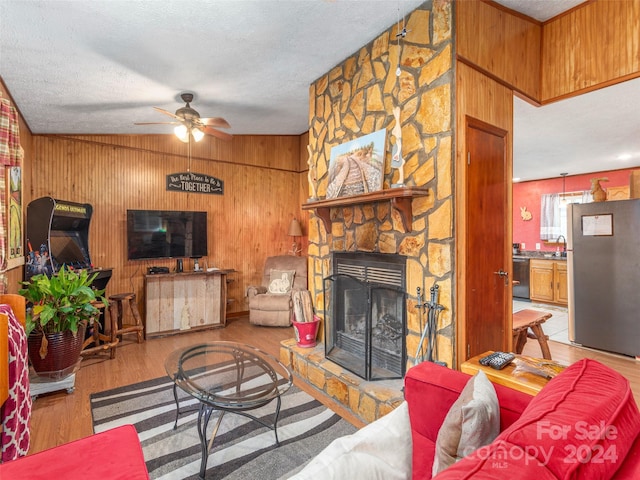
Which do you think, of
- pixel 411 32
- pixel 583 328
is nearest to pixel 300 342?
pixel 411 32

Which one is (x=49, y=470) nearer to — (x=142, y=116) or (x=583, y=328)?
(x=142, y=116)

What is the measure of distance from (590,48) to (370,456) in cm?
331

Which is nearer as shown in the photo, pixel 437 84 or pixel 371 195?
pixel 437 84

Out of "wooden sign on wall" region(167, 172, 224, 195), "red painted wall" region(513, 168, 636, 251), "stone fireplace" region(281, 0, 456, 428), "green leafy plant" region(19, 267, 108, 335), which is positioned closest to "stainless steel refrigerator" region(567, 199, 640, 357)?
"stone fireplace" region(281, 0, 456, 428)

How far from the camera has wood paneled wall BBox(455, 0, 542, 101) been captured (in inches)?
87.9

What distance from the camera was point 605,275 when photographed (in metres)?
3.85

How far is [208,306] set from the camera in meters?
4.96

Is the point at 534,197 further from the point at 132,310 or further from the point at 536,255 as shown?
the point at 132,310

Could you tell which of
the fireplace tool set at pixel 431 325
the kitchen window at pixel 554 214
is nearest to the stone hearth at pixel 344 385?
the fireplace tool set at pixel 431 325

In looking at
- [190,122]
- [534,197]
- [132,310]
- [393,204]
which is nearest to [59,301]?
[132,310]

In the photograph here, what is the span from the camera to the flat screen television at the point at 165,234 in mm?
4621

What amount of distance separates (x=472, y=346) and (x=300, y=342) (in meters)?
1.61

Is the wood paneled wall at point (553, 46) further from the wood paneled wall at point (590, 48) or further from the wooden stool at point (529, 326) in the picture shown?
the wooden stool at point (529, 326)

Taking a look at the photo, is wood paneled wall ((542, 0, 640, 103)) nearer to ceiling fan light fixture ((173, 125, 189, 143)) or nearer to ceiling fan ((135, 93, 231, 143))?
ceiling fan ((135, 93, 231, 143))
